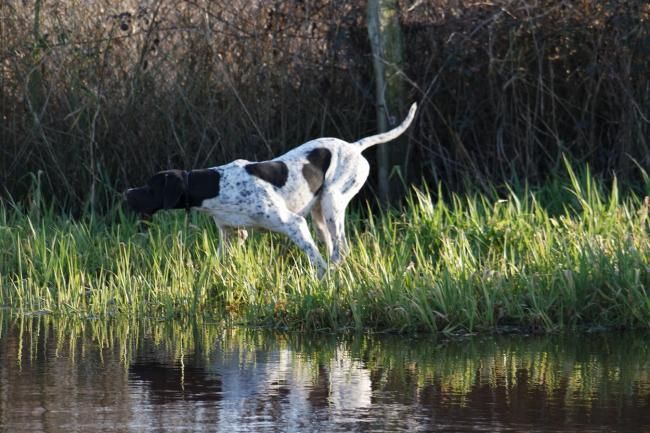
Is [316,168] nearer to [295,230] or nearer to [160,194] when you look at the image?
[295,230]

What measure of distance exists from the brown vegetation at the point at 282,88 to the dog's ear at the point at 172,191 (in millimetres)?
2733

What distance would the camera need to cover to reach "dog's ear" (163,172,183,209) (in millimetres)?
9289

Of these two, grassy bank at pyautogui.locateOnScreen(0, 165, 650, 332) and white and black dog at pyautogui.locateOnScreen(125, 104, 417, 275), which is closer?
grassy bank at pyautogui.locateOnScreen(0, 165, 650, 332)

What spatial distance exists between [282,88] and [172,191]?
3.22 metres

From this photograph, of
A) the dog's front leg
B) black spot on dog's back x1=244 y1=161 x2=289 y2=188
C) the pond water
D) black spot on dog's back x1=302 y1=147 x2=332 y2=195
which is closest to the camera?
the pond water

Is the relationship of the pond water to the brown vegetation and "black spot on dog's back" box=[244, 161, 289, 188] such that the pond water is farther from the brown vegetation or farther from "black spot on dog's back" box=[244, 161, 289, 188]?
the brown vegetation

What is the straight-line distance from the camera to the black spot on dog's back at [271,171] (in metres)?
9.66

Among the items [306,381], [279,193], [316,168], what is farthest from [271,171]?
[306,381]

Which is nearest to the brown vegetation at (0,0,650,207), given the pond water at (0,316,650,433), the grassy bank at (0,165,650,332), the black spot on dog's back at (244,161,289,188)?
the grassy bank at (0,165,650,332)

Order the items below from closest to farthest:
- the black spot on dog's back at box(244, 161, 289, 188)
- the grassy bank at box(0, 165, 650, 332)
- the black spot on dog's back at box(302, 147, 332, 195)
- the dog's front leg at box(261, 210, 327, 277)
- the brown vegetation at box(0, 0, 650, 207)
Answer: the grassy bank at box(0, 165, 650, 332) → the dog's front leg at box(261, 210, 327, 277) → the black spot on dog's back at box(244, 161, 289, 188) → the black spot on dog's back at box(302, 147, 332, 195) → the brown vegetation at box(0, 0, 650, 207)

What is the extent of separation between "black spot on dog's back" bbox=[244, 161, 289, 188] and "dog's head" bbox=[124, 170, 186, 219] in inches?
21.6

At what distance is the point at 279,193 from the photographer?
9.71m

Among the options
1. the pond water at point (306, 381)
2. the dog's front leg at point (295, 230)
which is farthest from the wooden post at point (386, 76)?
the pond water at point (306, 381)

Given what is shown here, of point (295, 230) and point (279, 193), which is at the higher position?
point (279, 193)
